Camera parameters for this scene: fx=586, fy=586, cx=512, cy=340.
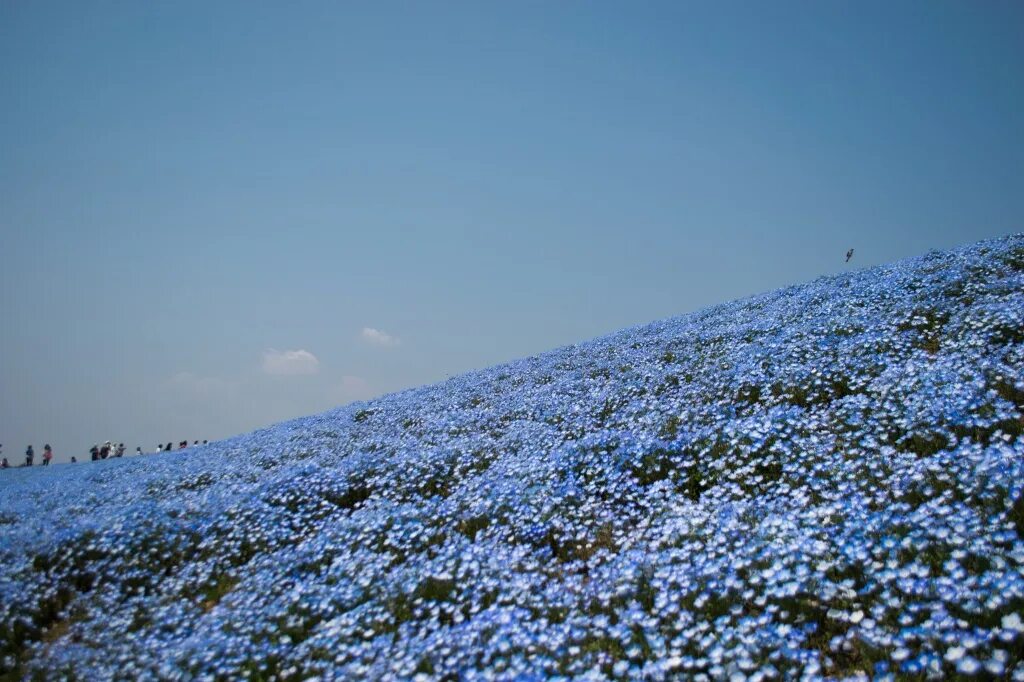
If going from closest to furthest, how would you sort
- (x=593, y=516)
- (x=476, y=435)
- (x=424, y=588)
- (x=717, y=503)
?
(x=424, y=588)
(x=717, y=503)
(x=593, y=516)
(x=476, y=435)

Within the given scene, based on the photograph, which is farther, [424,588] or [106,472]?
[106,472]

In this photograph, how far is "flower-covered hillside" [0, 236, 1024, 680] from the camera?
160 inches

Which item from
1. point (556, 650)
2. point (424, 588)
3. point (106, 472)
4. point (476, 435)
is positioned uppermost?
point (106, 472)

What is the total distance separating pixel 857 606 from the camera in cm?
402

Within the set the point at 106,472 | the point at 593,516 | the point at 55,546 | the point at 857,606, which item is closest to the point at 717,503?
the point at 593,516

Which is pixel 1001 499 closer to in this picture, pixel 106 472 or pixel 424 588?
pixel 424 588

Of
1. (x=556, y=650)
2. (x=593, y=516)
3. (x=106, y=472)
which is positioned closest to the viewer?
(x=556, y=650)

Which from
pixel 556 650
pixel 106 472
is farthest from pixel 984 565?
pixel 106 472

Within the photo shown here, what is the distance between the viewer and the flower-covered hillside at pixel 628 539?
406cm

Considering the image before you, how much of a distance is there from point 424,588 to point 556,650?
5.73ft

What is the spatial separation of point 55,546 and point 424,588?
5606 mm

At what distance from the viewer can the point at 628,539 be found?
19.1ft

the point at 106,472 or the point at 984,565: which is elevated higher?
the point at 106,472

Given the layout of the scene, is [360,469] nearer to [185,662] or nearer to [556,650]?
[185,662]
